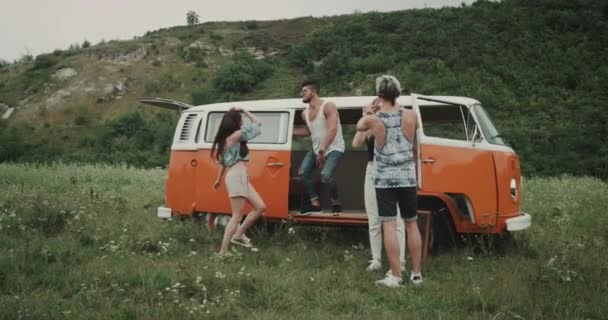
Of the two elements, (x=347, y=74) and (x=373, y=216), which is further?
(x=347, y=74)

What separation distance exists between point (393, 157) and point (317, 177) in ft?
10.9

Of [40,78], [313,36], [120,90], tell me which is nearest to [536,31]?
[313,36]

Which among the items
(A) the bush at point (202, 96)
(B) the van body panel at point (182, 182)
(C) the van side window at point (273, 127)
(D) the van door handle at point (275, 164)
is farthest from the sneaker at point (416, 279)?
(A) the bush at point (202, 96)

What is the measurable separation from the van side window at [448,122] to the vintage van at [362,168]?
0.01 meters

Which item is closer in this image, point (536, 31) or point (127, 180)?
point (127, 180)

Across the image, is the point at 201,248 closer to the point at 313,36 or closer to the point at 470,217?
the point at 470,217

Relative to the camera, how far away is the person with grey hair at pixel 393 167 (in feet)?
18.7

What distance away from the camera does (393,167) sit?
5715mm

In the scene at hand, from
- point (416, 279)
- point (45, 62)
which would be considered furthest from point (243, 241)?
point (45, 62)

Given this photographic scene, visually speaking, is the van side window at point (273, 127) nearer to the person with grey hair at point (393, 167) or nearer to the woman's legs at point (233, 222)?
the woman's legs at point (233, 222)

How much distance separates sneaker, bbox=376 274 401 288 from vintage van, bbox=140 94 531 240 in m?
1.24

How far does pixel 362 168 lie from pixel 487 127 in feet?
7.76

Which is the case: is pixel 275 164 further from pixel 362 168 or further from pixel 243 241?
pixel 362 168

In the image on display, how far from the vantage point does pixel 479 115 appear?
7383 millimetres
